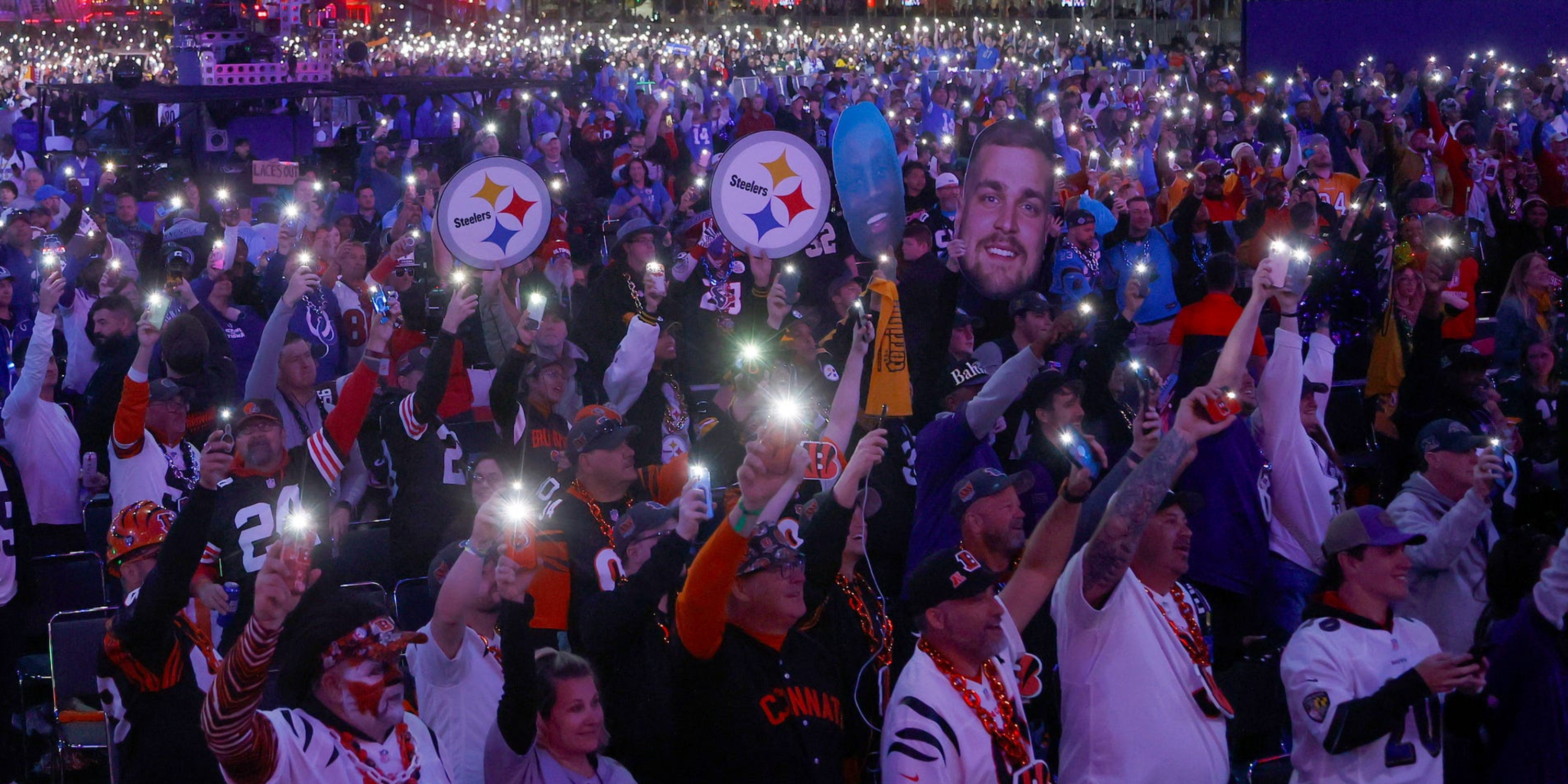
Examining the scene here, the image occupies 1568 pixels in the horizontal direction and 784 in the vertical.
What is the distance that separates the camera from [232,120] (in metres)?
17.4

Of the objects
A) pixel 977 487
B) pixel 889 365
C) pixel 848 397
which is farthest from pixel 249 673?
pixel 889 365

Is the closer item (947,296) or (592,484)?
(592,484)

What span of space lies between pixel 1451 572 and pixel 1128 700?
6.28ft

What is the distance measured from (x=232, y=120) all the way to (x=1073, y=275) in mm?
11624

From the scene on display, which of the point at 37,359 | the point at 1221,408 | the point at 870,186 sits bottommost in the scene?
the point at 37,359

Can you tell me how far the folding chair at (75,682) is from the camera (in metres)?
5.05

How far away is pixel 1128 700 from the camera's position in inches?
169

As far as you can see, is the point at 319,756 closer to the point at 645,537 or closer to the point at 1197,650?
the point at 645,537

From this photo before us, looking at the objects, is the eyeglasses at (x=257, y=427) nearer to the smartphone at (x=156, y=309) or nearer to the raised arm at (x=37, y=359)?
the smartphone at (x=156, y=309)

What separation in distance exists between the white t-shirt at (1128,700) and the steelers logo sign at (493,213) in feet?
11.0

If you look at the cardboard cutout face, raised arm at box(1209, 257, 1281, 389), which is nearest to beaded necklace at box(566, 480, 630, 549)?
raised arm at box(1209, 257, 1281, 389)

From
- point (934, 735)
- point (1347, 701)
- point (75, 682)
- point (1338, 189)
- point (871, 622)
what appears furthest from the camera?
point (1338, 189)

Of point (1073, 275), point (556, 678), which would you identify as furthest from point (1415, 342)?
point (556, 678)

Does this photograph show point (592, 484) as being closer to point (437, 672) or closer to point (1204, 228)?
point (437, 672)
